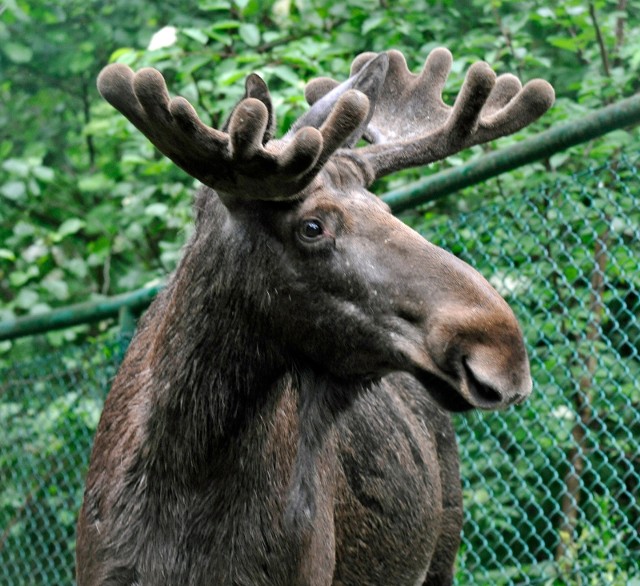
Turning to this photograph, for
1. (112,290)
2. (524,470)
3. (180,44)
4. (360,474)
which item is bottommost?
(112,290)

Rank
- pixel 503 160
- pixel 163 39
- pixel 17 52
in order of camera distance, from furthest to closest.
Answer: pixel 17 52 < pixel 163 39 < pixel 503 160

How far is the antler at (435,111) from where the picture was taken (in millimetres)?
3234

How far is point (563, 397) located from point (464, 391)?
2.18 meters

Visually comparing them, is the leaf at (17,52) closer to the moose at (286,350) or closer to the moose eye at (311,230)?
the moose at (286,350)

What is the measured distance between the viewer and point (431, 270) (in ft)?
9.04

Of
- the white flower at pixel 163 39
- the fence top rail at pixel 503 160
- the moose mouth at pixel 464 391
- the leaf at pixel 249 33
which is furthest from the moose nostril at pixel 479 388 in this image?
the leaf at pixel 249 33

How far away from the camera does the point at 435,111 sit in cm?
381

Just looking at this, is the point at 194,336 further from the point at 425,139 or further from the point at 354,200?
the point at 425,139

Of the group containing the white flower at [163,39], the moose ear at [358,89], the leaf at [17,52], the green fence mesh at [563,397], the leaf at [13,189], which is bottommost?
the leaf at [13,189]

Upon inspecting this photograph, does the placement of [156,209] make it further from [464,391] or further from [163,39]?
[464,391]

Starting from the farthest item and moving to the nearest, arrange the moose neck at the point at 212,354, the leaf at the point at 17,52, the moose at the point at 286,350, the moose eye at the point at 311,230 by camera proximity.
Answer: the leaf at the point at 17,52
the moose neck at the point at 212,354
the moose eye at the point at 311,230
the moose at the point at 286,350

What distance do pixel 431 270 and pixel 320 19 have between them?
4157 millimetres

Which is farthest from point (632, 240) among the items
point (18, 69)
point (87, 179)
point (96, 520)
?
point (18, 69)

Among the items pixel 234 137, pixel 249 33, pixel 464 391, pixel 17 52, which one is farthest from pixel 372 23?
pixel 464 391
